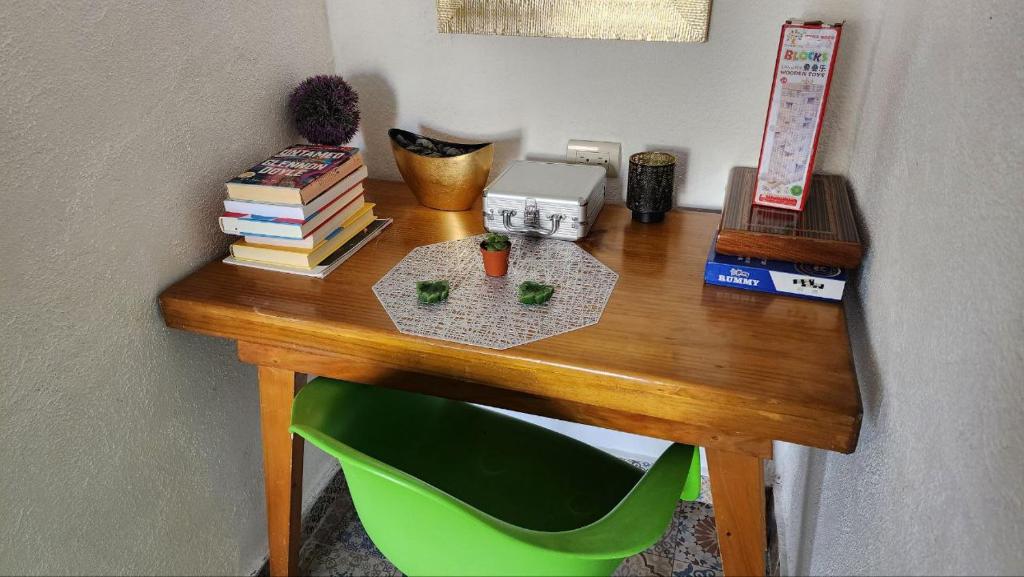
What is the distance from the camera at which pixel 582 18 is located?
1.18 metres

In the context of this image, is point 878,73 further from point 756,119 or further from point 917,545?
point 917,545

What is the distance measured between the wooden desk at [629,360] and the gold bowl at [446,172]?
21 cm

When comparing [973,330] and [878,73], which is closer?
[973,330]

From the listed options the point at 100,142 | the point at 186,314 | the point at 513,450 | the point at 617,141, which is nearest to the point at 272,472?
the point at 186,314

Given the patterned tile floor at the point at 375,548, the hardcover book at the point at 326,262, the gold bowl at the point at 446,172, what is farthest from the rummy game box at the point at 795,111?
the patterned tile floor at the point at 375,548

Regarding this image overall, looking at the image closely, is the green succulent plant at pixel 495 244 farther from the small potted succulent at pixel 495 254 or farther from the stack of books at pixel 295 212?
the stack of books at pixel 295 212

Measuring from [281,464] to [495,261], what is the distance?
1.61 ft

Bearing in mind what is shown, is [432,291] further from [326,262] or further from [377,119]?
[377,119]

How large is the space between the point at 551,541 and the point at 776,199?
66 centimetres

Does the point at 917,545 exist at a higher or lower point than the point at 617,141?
lower

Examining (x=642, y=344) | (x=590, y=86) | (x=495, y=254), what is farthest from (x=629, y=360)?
(x=590, y=86)

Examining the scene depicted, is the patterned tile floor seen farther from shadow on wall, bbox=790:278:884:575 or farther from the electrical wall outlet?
the electrical wall outlet

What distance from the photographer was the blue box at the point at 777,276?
3.05 feet

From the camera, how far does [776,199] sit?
3.42ft
